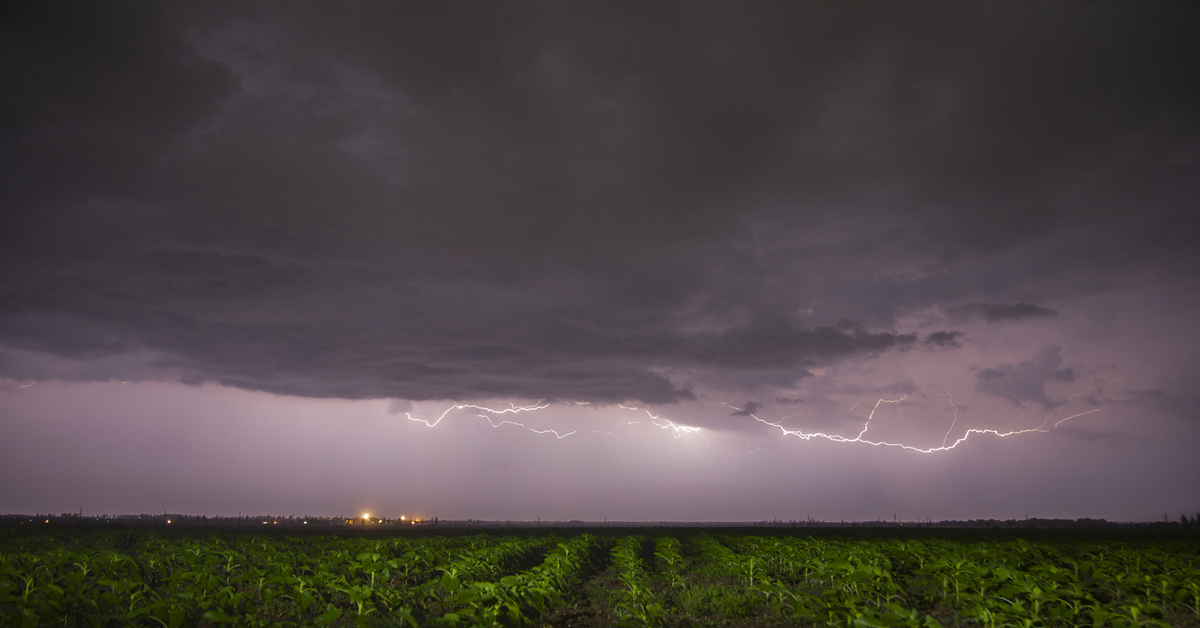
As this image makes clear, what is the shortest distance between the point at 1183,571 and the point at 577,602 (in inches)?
577

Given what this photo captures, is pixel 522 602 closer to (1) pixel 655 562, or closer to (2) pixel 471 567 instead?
(2) pixel 471 567

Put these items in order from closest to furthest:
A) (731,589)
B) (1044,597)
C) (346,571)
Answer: (1044,597) < (346,571) < (731,589)

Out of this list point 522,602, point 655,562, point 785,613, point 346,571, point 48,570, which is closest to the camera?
point 522,602

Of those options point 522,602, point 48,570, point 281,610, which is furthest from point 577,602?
point 48,570

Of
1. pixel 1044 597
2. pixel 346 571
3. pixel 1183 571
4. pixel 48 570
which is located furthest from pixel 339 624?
pixel 1183 571

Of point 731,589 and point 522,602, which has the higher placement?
point 522,602

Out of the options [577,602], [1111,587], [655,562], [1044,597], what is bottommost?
[655,562]

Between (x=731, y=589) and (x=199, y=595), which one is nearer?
(x=199, y=595)

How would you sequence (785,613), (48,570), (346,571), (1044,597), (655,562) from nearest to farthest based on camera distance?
(1044,597) → (785,613) → (48,570) → (346,571) → (655,562)

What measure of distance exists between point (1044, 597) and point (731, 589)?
7.62 metres

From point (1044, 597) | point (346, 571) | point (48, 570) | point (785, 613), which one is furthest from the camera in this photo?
point (346, 571)

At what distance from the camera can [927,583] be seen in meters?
14.2

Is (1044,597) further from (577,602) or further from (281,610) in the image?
(281,610)

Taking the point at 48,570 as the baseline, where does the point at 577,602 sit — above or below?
below
